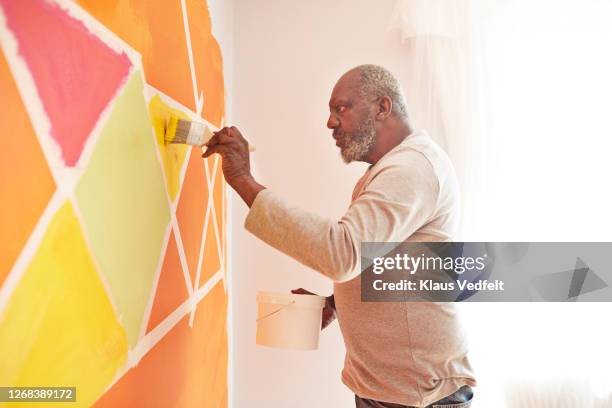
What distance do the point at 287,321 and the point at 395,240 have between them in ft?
1.32

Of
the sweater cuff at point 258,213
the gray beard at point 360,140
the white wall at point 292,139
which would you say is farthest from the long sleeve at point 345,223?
the white wall at point 292,139

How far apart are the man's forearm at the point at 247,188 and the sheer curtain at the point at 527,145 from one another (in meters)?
1.19

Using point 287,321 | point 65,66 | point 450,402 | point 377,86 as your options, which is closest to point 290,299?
point 287,321

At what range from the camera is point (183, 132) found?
1.12 meters

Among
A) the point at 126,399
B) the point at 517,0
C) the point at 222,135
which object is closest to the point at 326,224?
the point at 222,135

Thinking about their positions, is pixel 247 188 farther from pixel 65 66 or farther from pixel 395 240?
pixel 65 66

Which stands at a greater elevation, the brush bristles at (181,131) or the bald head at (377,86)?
the bald head at (377,86)

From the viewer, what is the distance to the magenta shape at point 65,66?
0.60 meters

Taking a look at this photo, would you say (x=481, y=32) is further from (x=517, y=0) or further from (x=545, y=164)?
(x=545, y=164)

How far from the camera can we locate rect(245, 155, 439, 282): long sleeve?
38.0 inches

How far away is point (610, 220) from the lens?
1934 millimetres

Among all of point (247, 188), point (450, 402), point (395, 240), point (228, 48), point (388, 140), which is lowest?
point (450, 402)

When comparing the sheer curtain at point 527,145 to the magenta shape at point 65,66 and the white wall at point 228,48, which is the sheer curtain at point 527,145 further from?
the magenta shape at point 65,66

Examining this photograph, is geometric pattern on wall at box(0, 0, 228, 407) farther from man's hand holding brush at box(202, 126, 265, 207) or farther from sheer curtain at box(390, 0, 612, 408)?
sheer curtain at box(390, 0, 612, 408)
